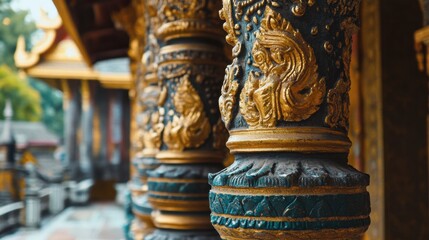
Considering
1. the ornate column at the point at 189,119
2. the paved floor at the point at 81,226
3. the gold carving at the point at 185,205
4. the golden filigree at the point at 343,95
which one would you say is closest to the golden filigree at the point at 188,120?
the ornate column at the point at 189,119

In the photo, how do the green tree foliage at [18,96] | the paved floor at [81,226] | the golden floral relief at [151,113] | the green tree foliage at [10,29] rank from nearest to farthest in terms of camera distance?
the golden floral relief at [151,113], the paved floor at [81,226], the green tree foliage at [18,96], the green tree foliage at [10,29]

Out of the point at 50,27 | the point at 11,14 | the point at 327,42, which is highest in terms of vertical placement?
the point at 11,14

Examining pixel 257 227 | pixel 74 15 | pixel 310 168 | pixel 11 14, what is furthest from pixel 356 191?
pixel 11 14

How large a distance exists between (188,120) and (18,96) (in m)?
29.6

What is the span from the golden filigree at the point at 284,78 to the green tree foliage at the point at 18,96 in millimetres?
30149

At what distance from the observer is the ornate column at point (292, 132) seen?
1351mm

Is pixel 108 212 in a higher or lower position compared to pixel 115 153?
lower

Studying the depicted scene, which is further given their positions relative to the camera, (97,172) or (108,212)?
(97,172)

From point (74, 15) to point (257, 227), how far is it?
5.87 meters

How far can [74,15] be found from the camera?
679cm

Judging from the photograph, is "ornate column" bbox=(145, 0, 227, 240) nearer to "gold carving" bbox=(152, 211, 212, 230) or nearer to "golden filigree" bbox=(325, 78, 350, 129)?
"gold carving" bbox=(152, 211, 212, 230)

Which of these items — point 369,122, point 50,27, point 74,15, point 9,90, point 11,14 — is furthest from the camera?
point 11,14

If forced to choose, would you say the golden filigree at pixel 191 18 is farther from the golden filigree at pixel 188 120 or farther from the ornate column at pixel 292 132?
the ornate column at pixel 292 132

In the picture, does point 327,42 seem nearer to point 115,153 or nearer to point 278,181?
point 278,181
